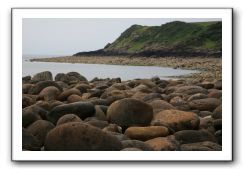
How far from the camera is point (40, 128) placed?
5863mm

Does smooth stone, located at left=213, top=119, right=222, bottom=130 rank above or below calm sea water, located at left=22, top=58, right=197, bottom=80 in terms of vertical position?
below

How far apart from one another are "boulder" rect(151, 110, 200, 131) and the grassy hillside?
30.8 inches

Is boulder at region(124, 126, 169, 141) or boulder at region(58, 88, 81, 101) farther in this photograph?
boulder at region(58, 88, 81, 101)

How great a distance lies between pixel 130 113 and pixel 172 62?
7.91ft

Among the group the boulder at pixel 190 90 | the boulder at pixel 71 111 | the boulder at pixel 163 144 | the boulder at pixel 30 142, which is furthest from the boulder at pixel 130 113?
the boulder at pixel 190 90

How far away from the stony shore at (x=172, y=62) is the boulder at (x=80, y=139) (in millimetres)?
757

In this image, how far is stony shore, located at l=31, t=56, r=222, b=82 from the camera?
19.7 ft

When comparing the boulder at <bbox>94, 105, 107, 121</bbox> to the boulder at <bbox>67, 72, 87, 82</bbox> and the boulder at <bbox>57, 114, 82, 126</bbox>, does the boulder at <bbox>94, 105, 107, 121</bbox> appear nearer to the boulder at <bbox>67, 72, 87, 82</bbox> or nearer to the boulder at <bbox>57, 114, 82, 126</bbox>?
the boulder at <bbox>57, 114, 82, 126</bbox>

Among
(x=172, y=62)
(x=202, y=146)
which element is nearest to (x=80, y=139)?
(x=202, y=146)

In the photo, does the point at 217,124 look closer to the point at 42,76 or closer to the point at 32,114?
the point at 32,114

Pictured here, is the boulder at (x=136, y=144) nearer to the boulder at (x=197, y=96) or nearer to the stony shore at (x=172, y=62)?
the stony shore at (x=172, y=62)

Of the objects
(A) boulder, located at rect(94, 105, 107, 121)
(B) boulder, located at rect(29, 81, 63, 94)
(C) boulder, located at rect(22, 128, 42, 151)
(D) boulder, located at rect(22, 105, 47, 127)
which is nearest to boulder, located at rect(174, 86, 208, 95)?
(A) boulder, located at rect(94, 105, 107, 121)

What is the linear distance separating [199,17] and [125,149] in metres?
1.56

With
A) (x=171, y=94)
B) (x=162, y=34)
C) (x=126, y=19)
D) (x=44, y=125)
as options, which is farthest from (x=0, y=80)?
(x=171, y=94)
